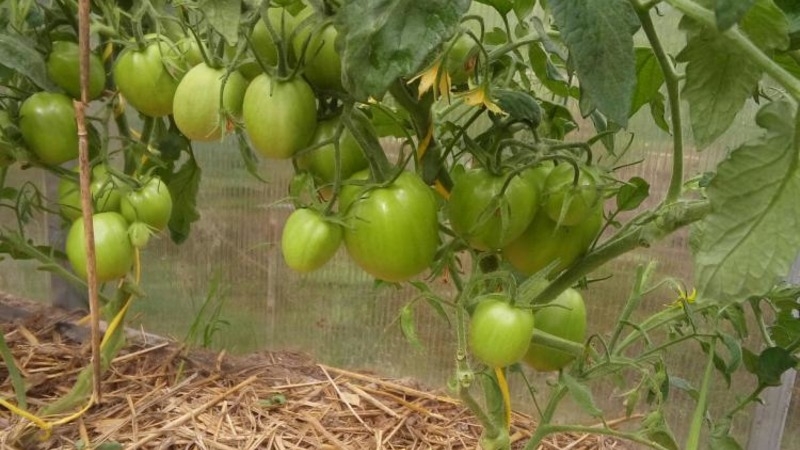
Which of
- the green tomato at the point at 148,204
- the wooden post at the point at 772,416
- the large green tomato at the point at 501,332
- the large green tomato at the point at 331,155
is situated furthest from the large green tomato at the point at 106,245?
the wooden post at the point at 772,416

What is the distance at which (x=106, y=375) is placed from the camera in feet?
3.67

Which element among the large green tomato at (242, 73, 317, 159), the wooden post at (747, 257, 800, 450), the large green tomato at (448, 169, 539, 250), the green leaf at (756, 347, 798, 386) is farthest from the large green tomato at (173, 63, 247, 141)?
the wooden post at (747, 257, 800, 450)

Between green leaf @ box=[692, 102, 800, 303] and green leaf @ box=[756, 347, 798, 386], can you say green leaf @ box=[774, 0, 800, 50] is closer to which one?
green leaf @ box=[692, 102, 800, 303]

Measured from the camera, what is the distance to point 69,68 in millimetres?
756

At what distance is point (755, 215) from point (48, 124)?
66 centimetres

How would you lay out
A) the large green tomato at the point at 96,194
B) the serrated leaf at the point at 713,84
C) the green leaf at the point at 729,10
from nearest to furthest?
1. the green leaf at the point at 729,10
2. the serrated leaf at the point at 713,84
3. the large green tomato at the point at 96,194

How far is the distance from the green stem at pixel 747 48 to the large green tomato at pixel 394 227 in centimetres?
21

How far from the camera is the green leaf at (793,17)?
16.1 inches

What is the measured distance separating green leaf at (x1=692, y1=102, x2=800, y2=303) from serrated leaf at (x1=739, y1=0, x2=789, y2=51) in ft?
0.17

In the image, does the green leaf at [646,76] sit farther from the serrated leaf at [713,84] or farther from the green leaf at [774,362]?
the green leaf at [774,362]

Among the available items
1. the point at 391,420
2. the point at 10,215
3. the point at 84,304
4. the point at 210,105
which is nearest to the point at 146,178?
the point at 210,105

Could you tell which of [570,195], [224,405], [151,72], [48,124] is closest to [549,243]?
[570,195]

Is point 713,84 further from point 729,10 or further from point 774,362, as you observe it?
point 774,362

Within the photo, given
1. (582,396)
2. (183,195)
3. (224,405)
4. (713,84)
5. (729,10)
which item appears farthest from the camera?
(224,405)
